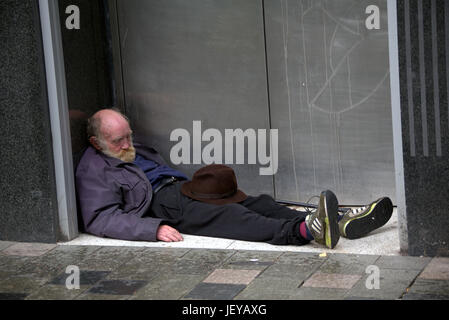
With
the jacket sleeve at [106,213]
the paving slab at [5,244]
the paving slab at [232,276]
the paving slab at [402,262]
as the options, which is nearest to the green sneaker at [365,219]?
the paving slab at [402,262]

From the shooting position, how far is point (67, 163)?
5711 millimetres

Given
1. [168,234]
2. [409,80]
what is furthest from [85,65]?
[409,80]

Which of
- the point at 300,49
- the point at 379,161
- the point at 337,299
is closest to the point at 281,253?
the point at 337,299

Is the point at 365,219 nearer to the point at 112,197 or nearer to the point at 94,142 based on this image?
the point at 112,197

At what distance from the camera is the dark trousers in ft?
17.6

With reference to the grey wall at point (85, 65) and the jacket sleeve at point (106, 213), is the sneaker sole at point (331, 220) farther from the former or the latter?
the grey wall at point (85, 65)

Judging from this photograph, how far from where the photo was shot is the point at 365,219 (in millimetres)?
5402

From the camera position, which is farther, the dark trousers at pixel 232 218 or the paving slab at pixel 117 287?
the dark trousers at pixel 232 218

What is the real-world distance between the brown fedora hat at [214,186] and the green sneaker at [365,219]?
80 centimetres

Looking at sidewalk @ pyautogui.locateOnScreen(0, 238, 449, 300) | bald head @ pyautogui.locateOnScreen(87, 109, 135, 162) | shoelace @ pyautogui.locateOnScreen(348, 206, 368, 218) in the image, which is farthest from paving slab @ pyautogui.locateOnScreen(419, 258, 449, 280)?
bald head @ pyautogui.locateOnScreen(87, 109, 135, 162)

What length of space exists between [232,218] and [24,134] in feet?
5.17

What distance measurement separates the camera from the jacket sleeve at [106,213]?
561cm
